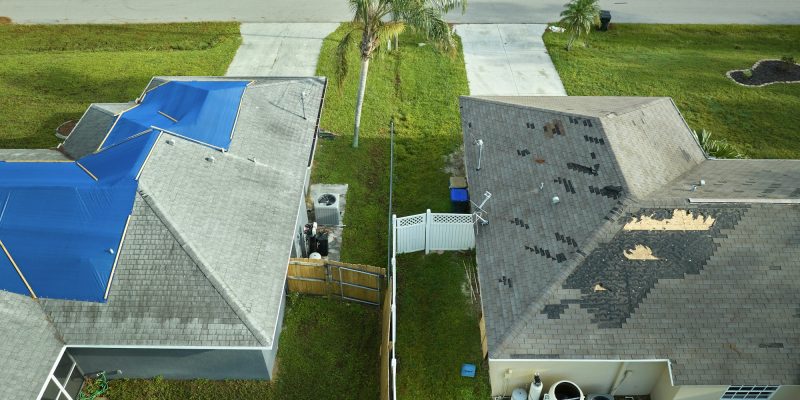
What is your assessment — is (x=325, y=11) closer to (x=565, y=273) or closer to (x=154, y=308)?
(x=154, y=308)

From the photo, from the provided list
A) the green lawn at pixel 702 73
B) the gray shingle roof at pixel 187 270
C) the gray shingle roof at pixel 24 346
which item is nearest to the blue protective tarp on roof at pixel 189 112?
the gray shingle roof at pixel 187 270

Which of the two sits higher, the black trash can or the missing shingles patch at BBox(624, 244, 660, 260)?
the black trash can

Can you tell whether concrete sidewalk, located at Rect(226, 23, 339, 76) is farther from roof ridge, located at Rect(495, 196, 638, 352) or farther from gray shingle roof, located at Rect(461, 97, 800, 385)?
roof ridge, located at Rect(495, 196, 638, 352)

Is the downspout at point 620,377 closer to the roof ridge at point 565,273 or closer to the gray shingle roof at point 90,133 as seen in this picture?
the roof ridge at point 565,273

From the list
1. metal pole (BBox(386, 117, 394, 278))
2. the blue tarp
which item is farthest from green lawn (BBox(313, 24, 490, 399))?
the blue tarp

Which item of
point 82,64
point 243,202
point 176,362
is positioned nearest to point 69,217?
point 243,202

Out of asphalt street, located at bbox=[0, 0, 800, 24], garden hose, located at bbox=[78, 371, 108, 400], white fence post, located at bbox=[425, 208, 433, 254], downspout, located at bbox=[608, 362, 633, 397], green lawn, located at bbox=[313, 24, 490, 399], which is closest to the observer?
downspout, located at bbox=[608, 362, 633, 397]
